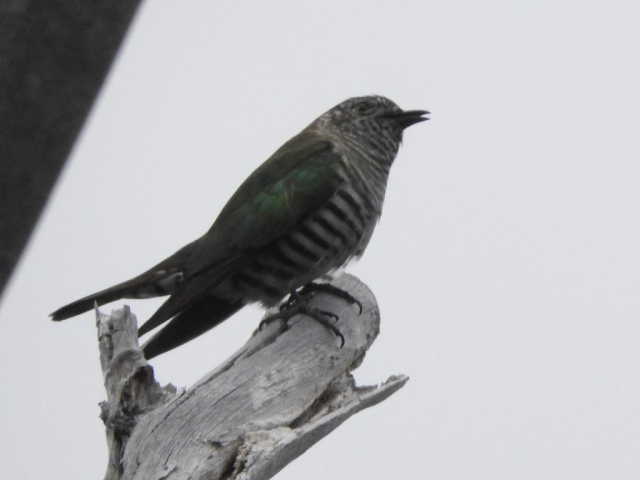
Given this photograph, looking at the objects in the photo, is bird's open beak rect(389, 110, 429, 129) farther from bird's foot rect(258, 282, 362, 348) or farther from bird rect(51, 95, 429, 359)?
bird's foot rect(258, 282, 362, 348)

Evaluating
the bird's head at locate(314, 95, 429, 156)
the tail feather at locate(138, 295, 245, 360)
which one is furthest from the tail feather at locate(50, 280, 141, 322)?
the bird's head at locate(314, 95, 429, 156)

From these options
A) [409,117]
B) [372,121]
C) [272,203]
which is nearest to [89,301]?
[272,203]

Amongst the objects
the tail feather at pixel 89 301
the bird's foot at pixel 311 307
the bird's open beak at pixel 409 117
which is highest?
the bird's open beak at pixel 409 117

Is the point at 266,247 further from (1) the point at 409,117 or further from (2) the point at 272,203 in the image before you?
(1) the point at 409,117

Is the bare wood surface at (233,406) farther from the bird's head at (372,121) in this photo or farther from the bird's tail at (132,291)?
the bird's head at (372,121)

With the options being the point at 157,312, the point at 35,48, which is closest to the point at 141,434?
the point at 157,312

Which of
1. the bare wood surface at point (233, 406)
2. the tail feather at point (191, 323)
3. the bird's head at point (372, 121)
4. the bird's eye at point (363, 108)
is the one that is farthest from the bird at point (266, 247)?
the bare wood surface at point (233, 406)

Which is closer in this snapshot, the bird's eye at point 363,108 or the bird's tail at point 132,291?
the bird's tail at point 132,291
